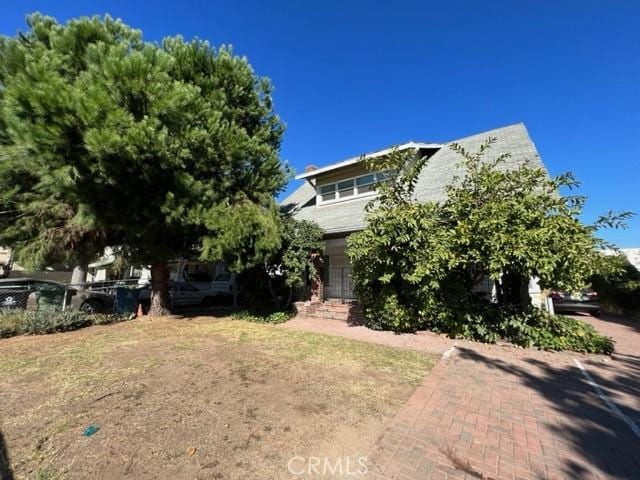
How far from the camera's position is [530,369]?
555cm

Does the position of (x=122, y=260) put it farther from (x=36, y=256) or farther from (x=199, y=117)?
(x=199, y=117)

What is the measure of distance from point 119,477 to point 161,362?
11.4ft

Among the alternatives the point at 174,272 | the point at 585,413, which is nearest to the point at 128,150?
the point at 585,413

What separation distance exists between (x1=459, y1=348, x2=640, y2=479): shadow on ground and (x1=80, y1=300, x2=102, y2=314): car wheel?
1292 centimetres

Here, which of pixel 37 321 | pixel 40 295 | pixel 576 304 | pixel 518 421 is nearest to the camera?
pixel 518 421

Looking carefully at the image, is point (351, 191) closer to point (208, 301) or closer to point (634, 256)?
point (208, 301)

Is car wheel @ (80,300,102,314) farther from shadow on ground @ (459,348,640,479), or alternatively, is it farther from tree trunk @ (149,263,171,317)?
shadow on ground @ (459,348,640,479)

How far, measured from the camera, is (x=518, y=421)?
3660mm

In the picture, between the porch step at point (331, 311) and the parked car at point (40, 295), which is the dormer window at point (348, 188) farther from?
the parked car at point (40, 295)

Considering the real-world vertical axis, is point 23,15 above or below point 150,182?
above

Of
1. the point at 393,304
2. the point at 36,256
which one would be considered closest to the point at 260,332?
the point at 393,304

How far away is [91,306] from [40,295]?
187 cm

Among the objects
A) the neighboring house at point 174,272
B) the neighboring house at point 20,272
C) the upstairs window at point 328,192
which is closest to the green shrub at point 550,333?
the upstairs window at point 328,192

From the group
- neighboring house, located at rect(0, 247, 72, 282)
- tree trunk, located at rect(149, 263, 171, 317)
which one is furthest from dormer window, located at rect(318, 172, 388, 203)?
neighboring house, located at rect(0, 247, 72, 282)
